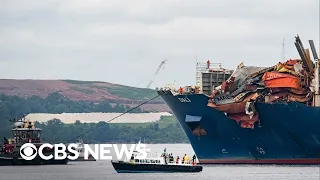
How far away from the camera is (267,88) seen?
379 feet

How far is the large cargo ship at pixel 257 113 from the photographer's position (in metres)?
114

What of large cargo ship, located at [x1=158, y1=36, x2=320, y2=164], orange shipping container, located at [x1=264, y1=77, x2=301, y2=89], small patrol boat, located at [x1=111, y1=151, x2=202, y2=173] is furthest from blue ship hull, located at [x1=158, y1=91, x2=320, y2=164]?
small patrol boat, located at [x1=111, y1=151, x2=202, y2=173]

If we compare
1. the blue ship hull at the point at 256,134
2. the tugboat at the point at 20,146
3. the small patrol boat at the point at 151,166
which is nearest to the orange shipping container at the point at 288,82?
the blue ship hull at the point at 256,134

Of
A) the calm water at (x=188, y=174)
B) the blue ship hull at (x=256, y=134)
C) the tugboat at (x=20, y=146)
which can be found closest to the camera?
the calm water at (x=188, y=174)

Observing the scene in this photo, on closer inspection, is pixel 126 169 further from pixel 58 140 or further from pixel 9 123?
pixel 58 140

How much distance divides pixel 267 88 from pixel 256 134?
4980mm

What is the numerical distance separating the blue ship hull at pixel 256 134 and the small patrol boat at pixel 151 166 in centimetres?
1203

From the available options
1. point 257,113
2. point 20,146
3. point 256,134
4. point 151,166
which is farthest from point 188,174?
point 20,146

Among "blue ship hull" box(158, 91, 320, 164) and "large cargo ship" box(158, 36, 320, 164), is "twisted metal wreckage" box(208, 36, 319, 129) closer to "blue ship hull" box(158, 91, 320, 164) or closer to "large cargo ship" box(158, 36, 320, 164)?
"large cargo ship" box(158, 36, 320, 164)

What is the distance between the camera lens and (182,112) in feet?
408

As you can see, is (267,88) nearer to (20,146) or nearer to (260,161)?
(260,161)

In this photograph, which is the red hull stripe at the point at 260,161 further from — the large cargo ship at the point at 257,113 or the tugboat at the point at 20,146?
the tugboat at the point at 20,146

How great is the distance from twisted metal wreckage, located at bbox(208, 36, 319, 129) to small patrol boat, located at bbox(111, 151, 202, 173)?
1100 centimetres

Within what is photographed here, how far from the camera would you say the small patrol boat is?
4124 inches
